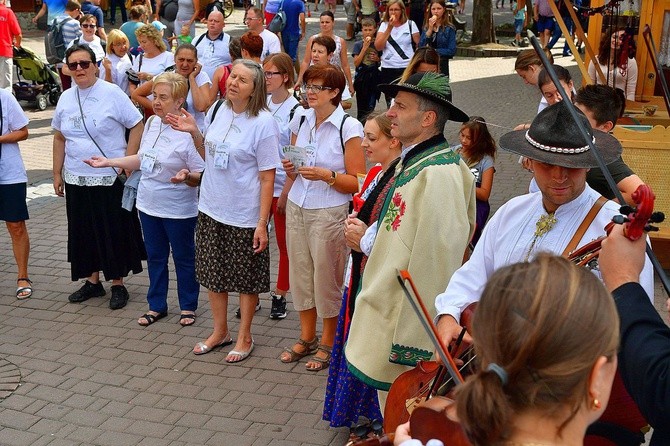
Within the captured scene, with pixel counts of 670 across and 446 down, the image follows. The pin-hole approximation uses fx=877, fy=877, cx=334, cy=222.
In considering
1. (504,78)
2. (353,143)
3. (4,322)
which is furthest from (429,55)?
(504,78)

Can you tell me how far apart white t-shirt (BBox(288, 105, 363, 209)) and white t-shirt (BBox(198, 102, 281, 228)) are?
8.9 inches

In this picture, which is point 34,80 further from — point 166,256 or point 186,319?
point 186,319

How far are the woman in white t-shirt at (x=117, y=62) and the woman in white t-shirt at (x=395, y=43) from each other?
3141 millimetres

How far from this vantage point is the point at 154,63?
8.77 meters

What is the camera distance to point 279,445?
465 centimetres

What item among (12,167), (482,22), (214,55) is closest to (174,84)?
(12,167)

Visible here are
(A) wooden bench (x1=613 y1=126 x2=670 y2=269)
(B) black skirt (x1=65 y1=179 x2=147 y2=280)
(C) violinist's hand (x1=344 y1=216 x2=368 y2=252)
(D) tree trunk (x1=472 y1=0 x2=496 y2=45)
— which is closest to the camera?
(C) violinist's hand (x1=344 y1=216 x2=368 y2=252)

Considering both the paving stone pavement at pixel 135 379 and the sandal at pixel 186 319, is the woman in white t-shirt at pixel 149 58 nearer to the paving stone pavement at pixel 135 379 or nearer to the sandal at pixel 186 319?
the paving stone pavement at pixel 135 379

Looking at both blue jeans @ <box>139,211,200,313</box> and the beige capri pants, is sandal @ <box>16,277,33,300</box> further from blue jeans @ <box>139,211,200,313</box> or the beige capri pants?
the beige capri pants

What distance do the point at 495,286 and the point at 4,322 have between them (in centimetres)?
549

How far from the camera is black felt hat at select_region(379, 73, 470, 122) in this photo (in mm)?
3854

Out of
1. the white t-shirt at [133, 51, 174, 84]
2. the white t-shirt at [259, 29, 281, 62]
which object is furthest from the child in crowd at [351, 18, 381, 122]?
the white t-shirt at [133, 51, 174, 84]

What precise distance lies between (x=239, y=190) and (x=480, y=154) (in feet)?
5.93

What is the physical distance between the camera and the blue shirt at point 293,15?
46.0 feet
